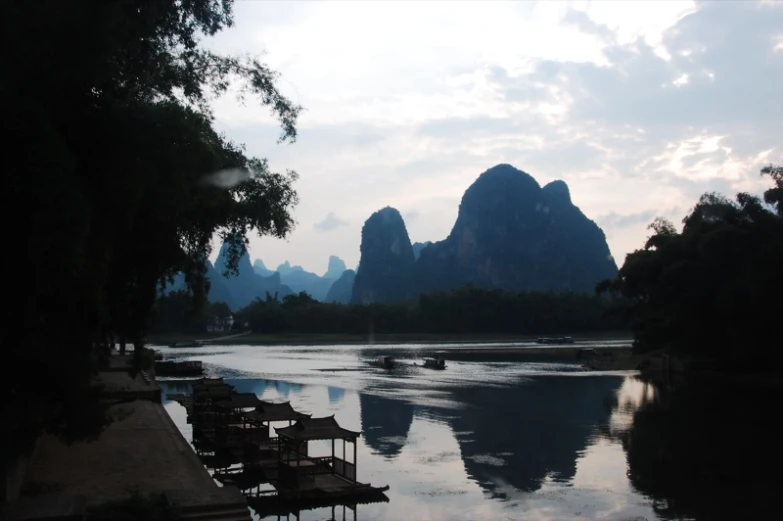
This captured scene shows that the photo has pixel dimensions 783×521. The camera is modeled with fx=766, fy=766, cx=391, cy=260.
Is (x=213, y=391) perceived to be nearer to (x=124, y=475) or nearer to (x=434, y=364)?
(x=124, y=475)

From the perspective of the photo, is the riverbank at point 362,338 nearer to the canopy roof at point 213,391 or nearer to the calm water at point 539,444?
the calm water at point 539,444

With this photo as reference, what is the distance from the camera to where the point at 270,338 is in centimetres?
10881

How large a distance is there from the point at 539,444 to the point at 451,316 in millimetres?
86409

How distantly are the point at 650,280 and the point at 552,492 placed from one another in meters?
37.9

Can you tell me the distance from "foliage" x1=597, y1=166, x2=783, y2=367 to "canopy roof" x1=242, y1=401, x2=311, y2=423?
29722 mm

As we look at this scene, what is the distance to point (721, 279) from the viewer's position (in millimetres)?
46688

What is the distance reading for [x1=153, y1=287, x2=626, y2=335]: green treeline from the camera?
10831cm

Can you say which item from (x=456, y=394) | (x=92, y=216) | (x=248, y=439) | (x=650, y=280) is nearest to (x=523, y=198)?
(x=650, y=280)

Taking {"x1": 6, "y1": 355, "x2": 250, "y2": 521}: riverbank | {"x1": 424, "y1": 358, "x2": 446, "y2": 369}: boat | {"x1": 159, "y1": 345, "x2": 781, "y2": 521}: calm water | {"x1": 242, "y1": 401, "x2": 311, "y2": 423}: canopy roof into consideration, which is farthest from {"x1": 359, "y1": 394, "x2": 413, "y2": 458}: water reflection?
{"x1": 424, "y1": 358, "x2": 446, "y2": 369}: boat

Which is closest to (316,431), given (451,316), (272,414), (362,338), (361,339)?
(272,414)

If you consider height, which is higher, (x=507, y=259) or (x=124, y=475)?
(x=507, y=259)

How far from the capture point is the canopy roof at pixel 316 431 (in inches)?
702

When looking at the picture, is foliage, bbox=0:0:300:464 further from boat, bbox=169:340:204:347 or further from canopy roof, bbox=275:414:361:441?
boat, bbox=169:340:204:347

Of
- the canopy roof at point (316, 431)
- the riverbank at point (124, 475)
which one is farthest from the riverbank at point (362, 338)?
the riverbank at point (124, 475)
